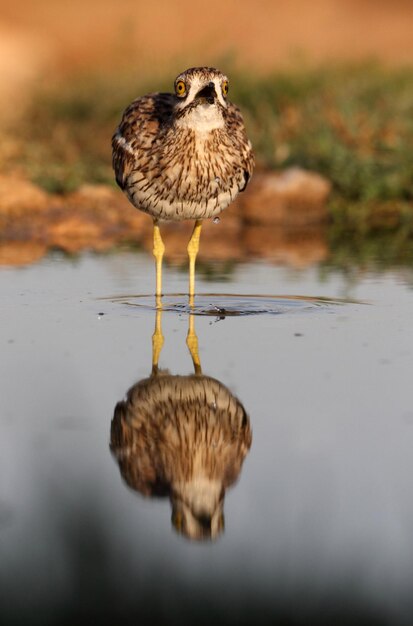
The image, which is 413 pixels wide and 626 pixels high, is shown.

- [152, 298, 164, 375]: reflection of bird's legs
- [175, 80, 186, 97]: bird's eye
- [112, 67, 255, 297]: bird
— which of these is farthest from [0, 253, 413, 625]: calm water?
[175, 80, 186, 97]: bird's eye

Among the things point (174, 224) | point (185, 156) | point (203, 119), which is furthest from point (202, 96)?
point (174, 224)

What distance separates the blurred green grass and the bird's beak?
664 centimetres

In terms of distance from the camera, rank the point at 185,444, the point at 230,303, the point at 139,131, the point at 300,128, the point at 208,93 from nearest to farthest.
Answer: the point at 185,444
the point at 208,93
the point at 230,303
the point at 139,131
the point at 300,128

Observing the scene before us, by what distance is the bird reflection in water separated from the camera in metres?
4.02

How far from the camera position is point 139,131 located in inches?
322

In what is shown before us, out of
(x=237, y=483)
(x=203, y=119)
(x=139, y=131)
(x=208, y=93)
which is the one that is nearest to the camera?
(x=237, y=483)

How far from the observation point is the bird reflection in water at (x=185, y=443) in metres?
4.02

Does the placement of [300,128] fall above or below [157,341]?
above

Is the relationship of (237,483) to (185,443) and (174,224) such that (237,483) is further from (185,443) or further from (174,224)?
(174,224)

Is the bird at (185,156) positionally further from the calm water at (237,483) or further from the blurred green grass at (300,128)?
the blurred green grass at (300,128)

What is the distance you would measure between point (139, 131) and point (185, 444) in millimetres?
3893

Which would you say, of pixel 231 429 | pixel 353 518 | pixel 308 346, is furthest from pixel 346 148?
pixel 353 518

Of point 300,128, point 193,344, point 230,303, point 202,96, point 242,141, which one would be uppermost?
point 300,128

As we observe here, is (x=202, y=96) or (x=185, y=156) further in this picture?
(x=185, y=156)
